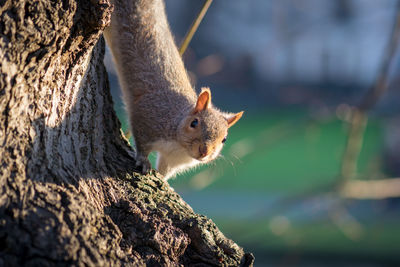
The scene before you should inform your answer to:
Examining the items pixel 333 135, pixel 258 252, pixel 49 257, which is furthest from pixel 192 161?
pixel 333 135

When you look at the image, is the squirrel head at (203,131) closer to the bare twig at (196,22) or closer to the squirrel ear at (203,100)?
the squirrel ear at (203,100)

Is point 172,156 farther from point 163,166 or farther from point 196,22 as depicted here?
point 196,22

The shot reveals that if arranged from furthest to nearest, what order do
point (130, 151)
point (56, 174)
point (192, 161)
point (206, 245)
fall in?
point (192, 161)
point (130, 151)
point (206, 245)
point (56, 174)

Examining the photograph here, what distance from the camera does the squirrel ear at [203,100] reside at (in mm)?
2100

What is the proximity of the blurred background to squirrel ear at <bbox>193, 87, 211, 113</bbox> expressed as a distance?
8.96ft

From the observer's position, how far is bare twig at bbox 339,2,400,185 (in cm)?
213

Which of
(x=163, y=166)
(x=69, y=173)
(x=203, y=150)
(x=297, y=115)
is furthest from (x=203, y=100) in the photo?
(x=297, y=115)

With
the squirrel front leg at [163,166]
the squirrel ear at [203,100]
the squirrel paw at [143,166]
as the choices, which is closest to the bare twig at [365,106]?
the squirrel ear at [203,100]

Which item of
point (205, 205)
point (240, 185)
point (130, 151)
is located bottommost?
point (130, 151)

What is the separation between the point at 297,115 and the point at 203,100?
5803 mm

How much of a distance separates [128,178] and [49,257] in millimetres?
475

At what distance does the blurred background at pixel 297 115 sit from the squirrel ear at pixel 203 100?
2.73 metres

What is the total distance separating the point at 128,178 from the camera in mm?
1464

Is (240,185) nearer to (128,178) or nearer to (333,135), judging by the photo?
(333,135)
